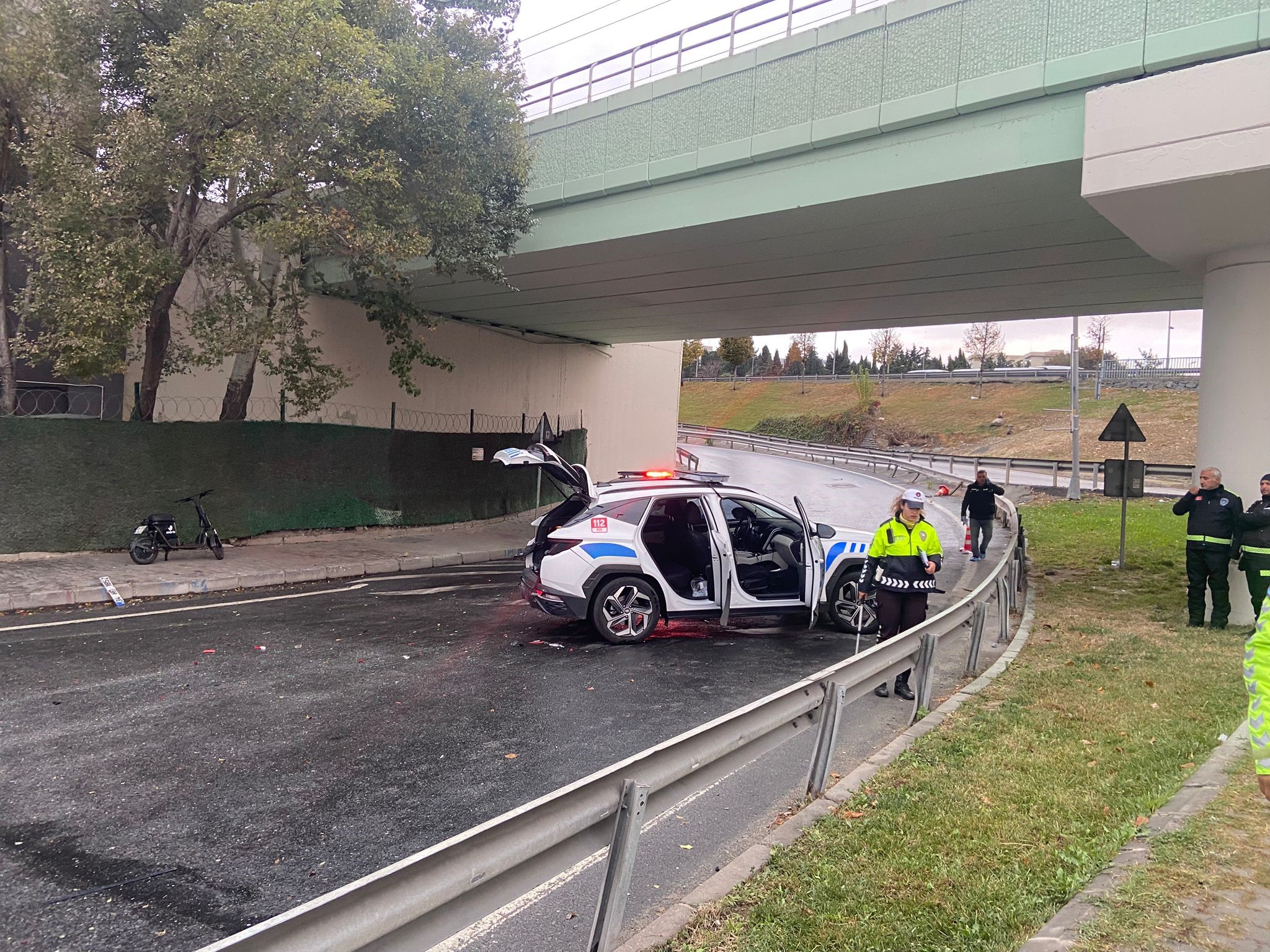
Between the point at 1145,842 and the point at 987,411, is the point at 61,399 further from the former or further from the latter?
the point at 987,411

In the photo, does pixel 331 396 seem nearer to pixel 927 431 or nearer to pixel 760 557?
pixel 760 557

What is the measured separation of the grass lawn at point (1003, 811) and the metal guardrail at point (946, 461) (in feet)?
57.2

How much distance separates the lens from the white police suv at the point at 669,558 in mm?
8711

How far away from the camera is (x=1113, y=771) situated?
512 cm

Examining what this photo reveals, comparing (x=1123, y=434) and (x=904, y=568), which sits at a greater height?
(x=1123, y=434)

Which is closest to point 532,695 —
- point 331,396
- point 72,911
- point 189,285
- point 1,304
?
point 72,911

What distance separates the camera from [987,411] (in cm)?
5988

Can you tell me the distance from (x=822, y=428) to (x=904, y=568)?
56739 millimetres

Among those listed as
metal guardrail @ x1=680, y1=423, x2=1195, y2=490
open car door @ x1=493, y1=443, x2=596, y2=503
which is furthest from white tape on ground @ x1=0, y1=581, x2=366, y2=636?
metal guardrail @ x1=680, y1=423, x2=1195, y2=490

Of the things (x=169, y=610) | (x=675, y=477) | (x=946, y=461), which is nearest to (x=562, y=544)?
(x=675, y=477)

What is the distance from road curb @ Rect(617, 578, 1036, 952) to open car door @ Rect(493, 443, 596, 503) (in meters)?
4.17

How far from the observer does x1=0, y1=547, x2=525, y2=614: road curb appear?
33.2ft

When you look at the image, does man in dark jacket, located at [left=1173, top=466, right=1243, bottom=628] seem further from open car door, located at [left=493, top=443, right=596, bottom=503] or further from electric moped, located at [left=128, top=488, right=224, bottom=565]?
electric moped, located at [left=128, top=488, right=224, bottom=565]

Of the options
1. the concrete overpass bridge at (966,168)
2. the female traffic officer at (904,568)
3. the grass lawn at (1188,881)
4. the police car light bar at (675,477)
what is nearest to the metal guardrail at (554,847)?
the grass lawn at (1188,881)
